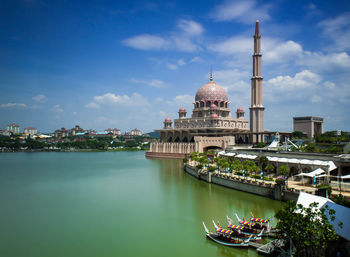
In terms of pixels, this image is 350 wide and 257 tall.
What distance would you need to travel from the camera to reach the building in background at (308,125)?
2039 inches

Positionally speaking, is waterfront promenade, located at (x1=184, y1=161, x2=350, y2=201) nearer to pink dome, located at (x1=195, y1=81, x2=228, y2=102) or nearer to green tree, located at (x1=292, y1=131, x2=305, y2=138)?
green tree, located at (x1=292, y1=131, x2=305, y2=138)

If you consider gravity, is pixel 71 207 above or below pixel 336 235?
below

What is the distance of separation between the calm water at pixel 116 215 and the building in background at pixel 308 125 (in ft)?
109

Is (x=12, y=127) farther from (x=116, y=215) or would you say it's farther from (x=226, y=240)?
(x=226, y=240)

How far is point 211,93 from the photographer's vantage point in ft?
180

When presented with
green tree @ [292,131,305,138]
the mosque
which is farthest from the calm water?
green tree @ [292,131,305,138]

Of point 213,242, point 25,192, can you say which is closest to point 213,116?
point 25,192

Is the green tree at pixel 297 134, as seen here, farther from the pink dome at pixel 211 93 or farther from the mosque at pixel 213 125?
the pink dome at pixel 211 93

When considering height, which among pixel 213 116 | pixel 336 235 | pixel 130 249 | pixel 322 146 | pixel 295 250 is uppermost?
pixel 213 116

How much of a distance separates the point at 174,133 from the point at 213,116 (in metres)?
9.62

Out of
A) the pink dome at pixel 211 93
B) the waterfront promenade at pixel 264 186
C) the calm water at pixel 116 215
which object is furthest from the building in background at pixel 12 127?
the waterfront promenade at pixel 264 186

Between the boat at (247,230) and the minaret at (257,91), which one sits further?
the minaret at (257,91)

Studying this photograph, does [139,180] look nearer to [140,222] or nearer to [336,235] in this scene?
[140,222]

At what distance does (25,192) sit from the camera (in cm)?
2302
